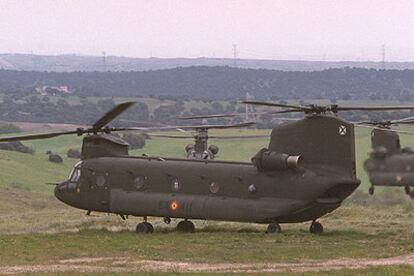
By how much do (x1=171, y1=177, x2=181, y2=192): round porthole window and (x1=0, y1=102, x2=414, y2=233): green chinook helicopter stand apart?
1.4 inches

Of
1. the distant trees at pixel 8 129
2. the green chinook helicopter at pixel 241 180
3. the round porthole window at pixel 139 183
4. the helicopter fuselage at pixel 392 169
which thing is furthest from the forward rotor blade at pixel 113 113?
the distant trees at pixel 8 129

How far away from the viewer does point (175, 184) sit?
32.6m

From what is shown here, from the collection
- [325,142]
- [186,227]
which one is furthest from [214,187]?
[325,142]

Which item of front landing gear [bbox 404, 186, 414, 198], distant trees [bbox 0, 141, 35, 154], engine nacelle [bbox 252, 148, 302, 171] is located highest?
engine nacelle [bbox 252, 148, 302, 171]

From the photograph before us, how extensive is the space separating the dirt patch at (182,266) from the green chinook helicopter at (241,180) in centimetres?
574

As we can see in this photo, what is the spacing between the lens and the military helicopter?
49.3 m

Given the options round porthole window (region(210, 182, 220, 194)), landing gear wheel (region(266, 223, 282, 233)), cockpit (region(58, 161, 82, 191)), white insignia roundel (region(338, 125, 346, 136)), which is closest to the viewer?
white insignia roundel (region(338, 125, 346, 136))

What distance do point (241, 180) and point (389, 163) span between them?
20.5 m

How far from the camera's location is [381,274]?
21703mm

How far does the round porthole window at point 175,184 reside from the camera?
32562mm

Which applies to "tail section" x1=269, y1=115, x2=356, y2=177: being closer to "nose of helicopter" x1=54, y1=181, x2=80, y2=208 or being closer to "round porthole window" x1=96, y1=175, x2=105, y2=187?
"round porthole window" x1=96, y1=175, x2=105, y2=187

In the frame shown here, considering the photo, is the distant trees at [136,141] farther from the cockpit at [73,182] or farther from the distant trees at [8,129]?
the cockpit at [73,182]

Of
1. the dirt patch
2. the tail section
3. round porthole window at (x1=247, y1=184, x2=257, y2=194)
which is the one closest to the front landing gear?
the tail section

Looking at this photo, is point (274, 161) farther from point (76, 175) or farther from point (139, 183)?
point (76, 175)
